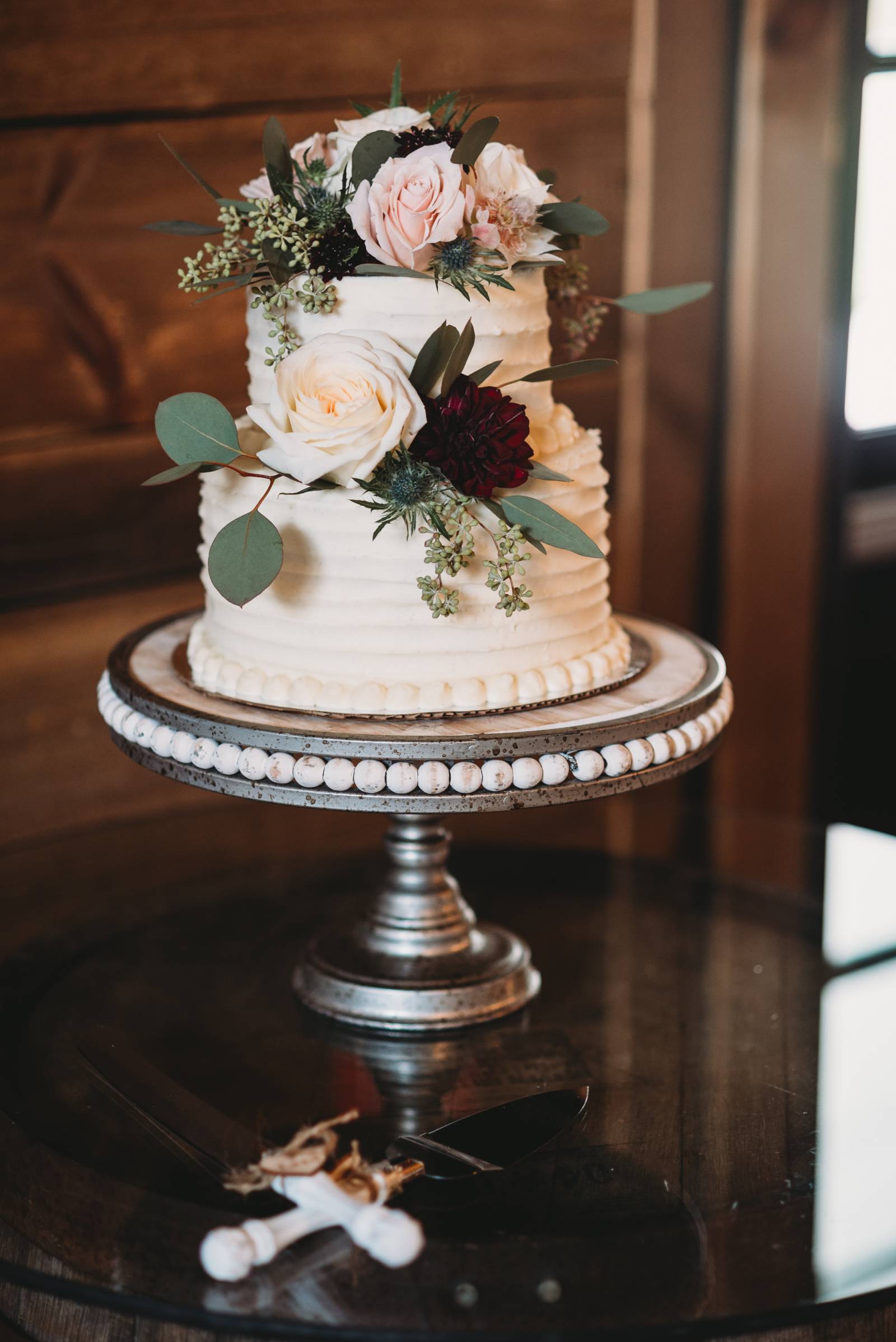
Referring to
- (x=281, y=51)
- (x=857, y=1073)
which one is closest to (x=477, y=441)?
(x=857, y=1073)

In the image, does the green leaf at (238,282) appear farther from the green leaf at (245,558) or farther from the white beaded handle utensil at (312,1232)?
the white beaded handle utensil at (312,1232)

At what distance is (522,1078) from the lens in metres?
1.12

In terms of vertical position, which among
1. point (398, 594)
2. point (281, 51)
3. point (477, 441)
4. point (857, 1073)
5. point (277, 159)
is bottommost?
point (857, 1073)

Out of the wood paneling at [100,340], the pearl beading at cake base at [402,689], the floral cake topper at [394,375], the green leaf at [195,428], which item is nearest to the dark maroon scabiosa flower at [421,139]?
the floral cake topper at [394,375]

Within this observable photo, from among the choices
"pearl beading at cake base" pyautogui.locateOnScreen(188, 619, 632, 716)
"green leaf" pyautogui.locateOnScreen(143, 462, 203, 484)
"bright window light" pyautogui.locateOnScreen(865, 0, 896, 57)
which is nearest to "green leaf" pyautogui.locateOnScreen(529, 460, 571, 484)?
"pearl beading at cake base" pyautogui.locateOnScreen(188, 619, 632, 716)

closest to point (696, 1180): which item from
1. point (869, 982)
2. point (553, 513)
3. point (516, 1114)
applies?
point (516, 1114)

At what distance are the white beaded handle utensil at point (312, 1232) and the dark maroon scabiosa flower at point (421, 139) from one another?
72 cm

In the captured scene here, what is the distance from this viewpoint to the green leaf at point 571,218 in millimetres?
1130

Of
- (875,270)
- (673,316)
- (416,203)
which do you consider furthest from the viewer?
(875,270)

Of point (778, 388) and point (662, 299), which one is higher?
point (662, 299)

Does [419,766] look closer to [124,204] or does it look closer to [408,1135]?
[408,1135]

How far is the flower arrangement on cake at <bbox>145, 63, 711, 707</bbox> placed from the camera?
103 centimetres

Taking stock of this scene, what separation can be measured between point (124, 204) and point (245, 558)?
762 mm

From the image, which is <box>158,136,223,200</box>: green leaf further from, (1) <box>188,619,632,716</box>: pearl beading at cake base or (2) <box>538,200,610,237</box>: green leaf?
(1) <box>188,619,632,716</box>: pearl beading at cake base
